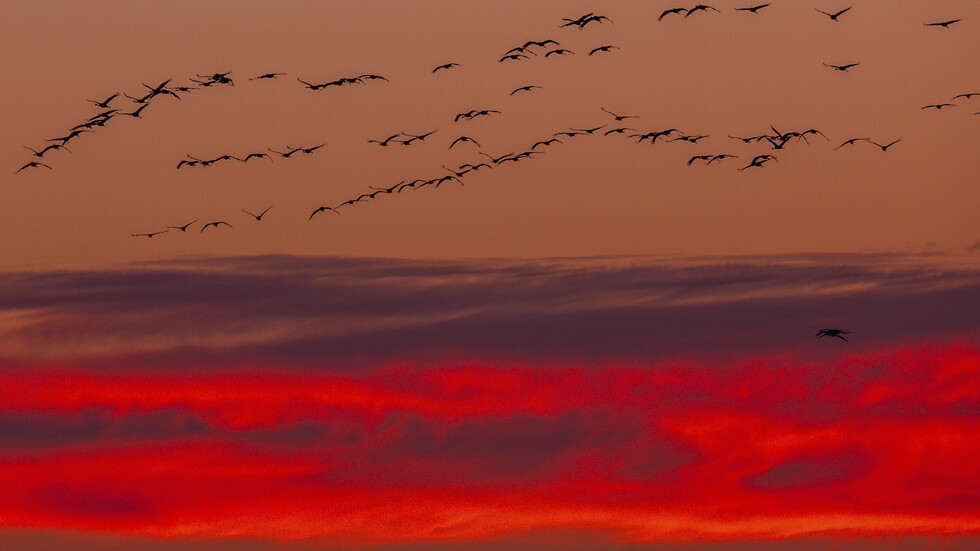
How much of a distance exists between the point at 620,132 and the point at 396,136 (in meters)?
13.3

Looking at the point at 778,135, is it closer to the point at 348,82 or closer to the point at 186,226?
the point at 348,82

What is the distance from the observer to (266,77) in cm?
10456

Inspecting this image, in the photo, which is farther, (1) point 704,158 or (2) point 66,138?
(1) point 704,158

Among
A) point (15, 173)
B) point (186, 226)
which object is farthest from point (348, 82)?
point (15, 173)

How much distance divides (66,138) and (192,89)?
7531 millimetres

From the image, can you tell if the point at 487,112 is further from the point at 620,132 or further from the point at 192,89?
the point at 192,89

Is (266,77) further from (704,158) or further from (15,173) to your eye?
(704,158)

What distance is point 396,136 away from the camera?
4316 inches

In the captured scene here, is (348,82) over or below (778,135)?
over

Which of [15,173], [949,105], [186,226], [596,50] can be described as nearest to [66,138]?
[15,173]

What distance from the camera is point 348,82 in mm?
108312

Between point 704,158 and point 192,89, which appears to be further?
point 704,158

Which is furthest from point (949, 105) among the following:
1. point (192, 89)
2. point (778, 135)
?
point (192, 89)

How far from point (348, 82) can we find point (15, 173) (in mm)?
20346
